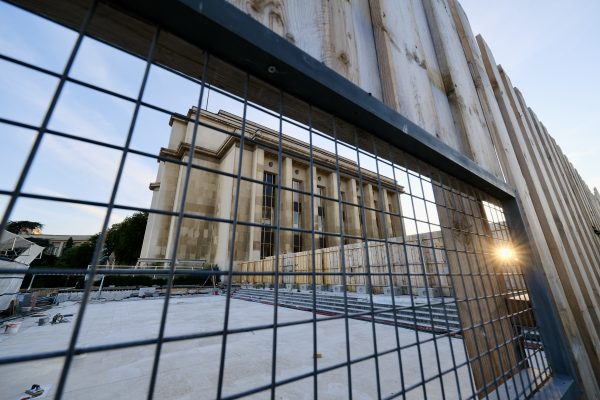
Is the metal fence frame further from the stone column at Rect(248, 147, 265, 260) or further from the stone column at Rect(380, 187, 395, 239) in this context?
the stone column at Rect(248, 147, 265, 260)

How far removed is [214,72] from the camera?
639 millimetres

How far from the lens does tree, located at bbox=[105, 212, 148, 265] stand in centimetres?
2028

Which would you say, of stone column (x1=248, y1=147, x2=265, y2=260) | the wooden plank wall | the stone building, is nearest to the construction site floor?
the wooden plank wall

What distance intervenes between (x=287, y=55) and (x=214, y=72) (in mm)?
203

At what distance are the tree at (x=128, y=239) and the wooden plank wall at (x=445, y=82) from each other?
2331cm

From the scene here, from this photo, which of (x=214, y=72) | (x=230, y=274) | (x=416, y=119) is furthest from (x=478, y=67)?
(x=230, y=274)

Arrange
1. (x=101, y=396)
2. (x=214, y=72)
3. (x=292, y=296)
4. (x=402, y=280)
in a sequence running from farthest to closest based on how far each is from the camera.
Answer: (x=292, y=296)
(x=402, y=280)
(x=101, y=396)
(x=214, y=72)

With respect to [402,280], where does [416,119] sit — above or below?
above

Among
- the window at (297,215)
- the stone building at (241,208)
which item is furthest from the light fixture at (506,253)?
the window at (297,215)

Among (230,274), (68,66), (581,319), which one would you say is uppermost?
(68,66)

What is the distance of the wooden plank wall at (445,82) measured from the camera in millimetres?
852

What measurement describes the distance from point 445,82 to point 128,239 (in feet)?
81.7

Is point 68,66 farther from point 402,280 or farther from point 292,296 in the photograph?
point 292,296

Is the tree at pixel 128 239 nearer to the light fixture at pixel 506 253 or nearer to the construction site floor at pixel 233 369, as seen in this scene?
the construction site floor at pixel 233 369
